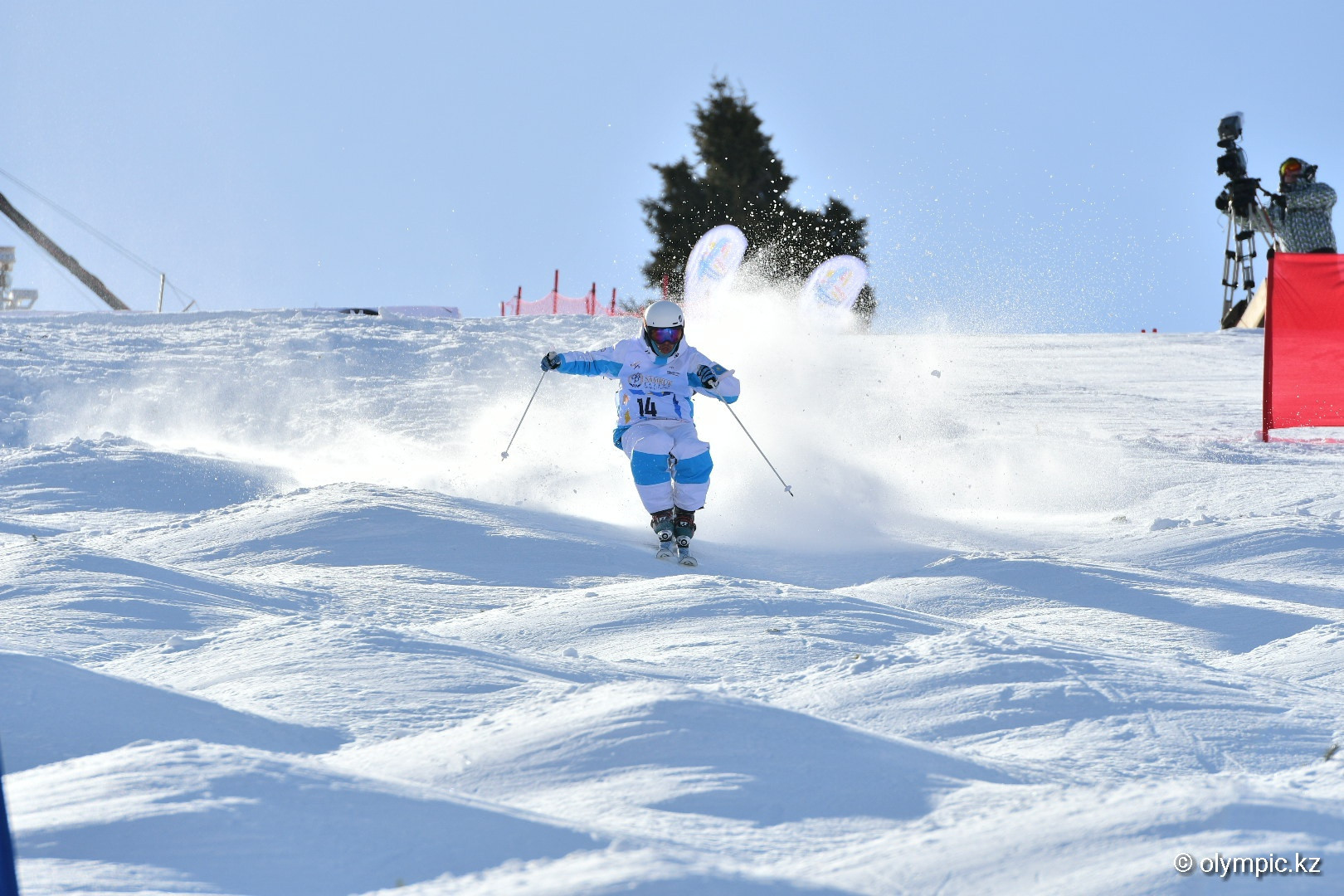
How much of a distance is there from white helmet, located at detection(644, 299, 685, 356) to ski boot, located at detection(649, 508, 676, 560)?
1.00m

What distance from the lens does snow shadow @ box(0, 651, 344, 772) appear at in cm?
355

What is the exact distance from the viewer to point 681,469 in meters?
7.73

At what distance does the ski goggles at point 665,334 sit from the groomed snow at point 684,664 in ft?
4.12

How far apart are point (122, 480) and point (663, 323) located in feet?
15.2

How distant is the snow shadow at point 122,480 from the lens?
920cm

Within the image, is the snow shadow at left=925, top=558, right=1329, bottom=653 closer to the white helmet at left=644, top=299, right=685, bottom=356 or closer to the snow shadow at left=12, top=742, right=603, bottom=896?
the white helmet at left=644, top=299, right=685, bottom=356

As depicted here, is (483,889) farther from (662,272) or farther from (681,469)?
(662,272)

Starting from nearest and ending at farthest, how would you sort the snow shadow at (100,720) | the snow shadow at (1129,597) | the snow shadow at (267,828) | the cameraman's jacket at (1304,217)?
the snow shadow at (267,828) < the snow shadow at (100,720) < the snow shadow at (1129,597) < the cameraman's jacket at (1304,217)

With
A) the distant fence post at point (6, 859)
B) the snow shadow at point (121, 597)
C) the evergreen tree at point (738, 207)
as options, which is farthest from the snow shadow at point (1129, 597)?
the evergreen tree at point (738, 207)

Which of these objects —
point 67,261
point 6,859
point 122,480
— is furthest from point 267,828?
point 67,261

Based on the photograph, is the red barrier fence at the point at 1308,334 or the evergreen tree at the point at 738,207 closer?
the red barrier fence at the point at 1308,334

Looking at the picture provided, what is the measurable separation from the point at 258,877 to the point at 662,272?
32.0 m

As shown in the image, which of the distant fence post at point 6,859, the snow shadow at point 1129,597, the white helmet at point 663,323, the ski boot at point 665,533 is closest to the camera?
the distant fence post at point 6,859

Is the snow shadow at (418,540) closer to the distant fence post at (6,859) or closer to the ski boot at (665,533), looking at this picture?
the ski boot at (665,533)
